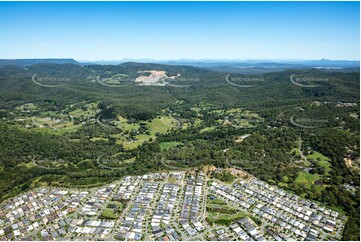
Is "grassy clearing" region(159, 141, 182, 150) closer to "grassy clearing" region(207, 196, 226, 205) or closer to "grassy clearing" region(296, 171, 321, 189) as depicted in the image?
"grassy clearing" region(207, 196, 226, 205)

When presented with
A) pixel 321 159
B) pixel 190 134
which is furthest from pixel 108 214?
pixel 190 134

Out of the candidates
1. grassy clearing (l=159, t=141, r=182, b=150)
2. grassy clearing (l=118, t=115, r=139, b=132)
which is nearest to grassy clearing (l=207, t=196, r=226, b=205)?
grassy clearing (l=159, t=141, r=182, b=150)

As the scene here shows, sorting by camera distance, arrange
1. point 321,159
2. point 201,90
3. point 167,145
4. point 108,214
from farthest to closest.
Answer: point 201,90, point 167,145, point 321,159, point 108,214

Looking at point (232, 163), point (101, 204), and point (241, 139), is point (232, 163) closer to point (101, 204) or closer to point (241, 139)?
point (241, 139)

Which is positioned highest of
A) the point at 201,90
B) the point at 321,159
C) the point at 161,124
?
the point at 201,90

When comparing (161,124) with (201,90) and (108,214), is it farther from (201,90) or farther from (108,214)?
(201,90)

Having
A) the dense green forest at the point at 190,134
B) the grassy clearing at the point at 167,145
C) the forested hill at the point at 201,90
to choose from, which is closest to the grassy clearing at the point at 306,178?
the dense green forest at the point at 190,134

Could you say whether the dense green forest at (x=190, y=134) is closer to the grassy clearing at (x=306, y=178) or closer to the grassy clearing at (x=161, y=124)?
the grassy clearing at (x=306, y=178)

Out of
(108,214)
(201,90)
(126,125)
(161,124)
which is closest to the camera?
(108,214)
